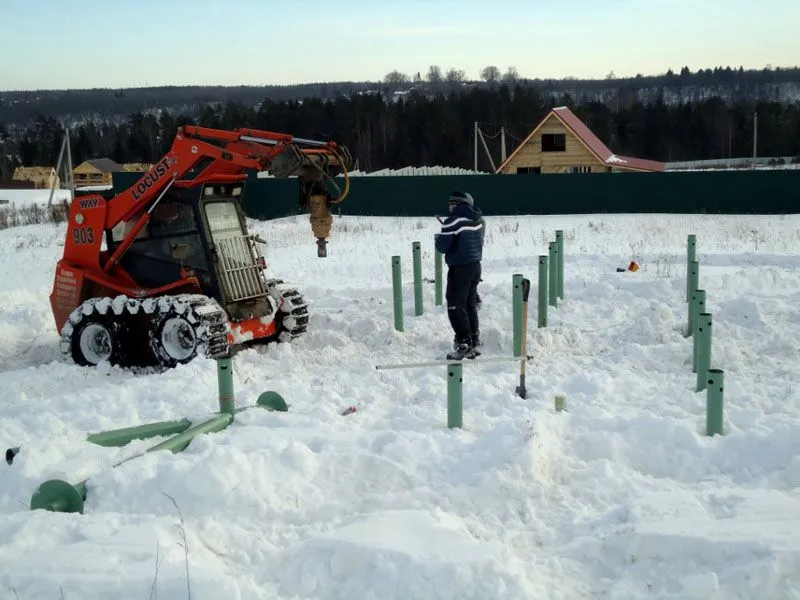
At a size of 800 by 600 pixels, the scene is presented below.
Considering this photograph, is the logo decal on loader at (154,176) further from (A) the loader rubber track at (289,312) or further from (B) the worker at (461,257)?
(B) the worker at (461,257)

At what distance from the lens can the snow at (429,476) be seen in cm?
439

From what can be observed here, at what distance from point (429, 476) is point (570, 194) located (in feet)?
86.7

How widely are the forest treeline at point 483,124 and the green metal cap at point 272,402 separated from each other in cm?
6374

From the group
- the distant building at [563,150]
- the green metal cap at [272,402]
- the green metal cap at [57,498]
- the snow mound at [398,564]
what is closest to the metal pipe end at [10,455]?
the green metal cap at [57,498]

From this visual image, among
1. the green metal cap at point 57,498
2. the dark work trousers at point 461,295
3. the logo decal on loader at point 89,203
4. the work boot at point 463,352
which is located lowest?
the work boot at point 463,352

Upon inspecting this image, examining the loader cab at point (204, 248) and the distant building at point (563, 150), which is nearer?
the loader cab at point (204, 248)

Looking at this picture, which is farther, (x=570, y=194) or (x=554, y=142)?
(x=554, y=142)

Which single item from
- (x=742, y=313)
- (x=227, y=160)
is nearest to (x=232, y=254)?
(x=227, y=160)

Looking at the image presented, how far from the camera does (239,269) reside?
10.4 metres

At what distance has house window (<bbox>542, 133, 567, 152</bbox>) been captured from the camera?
4175cm

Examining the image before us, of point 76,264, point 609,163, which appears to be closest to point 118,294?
point 76,264

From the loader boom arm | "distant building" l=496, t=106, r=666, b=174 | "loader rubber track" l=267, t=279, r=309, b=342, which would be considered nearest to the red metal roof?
"distant building" l=496, t=106, r=666, b=174

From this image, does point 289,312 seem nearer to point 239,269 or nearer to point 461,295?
point 239,269

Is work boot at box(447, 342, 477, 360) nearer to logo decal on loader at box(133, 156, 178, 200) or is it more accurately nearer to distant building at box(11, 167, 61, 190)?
logo decal on loader at box(133, 156, 178, 200)
